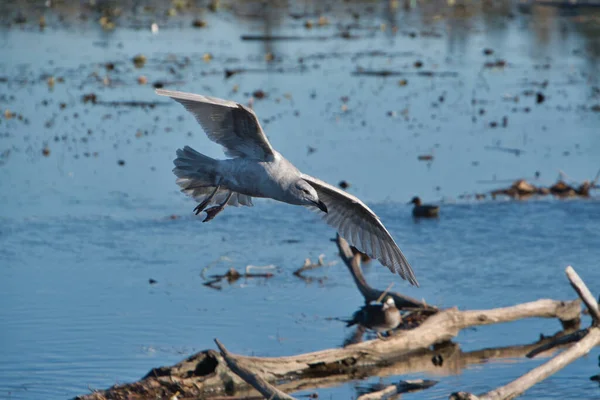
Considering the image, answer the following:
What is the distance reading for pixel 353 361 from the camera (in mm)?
8148

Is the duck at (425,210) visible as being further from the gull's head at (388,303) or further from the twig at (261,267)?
the gull's head at (388,303)

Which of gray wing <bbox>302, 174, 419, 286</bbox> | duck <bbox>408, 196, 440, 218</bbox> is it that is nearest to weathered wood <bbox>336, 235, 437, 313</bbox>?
gray wing <bbox>302, 174, 419, 286</bbox>

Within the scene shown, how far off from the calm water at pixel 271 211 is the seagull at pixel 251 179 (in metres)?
1.36

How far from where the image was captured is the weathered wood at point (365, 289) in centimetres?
898

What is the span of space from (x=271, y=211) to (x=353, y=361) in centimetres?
429

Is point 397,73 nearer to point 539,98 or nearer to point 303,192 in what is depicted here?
point 539,98

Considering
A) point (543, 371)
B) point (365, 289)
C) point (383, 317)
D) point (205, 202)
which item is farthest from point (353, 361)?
point (205, 202)

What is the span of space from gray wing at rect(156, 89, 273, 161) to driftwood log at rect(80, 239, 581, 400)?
4.97 ft

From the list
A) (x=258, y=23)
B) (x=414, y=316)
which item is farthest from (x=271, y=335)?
(x=258, y=23)

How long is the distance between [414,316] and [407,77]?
498 inches

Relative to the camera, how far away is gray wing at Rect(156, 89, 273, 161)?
21.5 feet

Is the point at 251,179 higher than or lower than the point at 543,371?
higher

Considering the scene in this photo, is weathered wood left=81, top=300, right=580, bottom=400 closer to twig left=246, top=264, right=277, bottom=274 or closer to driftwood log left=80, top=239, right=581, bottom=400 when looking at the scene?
driftwood log left=80, top=239, right=581, bottom=400

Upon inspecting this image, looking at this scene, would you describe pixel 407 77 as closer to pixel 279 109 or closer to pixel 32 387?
pixel 279 109
